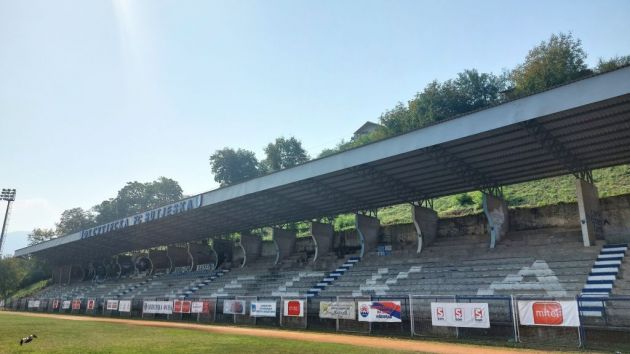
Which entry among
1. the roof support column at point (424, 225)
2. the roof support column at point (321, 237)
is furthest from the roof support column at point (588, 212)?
the roof support column at point (321, 237)

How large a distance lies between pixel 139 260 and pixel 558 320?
55005 millimetres

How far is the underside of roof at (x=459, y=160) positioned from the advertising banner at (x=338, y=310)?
292 inches

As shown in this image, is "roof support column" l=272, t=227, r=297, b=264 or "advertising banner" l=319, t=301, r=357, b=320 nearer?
"advertising banner" l=319, t=301, r=357, b=320

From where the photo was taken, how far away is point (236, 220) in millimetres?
39312

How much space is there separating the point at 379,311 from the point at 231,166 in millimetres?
69422

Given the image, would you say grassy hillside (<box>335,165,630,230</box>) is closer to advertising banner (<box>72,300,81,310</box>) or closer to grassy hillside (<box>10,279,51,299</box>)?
advertising banner (<box>72,300,81,310</box>)

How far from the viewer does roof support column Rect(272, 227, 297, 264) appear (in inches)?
1540

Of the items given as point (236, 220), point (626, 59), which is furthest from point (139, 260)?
point (626, 59)

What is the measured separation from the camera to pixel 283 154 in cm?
8756

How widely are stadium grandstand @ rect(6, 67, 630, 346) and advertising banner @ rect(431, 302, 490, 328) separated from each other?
52cm

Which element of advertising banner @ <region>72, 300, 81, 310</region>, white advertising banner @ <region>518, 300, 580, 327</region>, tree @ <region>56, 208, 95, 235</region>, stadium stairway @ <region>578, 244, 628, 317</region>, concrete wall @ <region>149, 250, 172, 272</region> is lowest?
advertising banner @ <region>72, 300, 81, 310</region>

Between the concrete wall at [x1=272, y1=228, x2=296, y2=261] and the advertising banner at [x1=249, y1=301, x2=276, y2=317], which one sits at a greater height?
the concrete wall at [x1=272, y1=228, x2=296, y2=261]

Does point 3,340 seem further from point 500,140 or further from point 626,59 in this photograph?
point 626,59

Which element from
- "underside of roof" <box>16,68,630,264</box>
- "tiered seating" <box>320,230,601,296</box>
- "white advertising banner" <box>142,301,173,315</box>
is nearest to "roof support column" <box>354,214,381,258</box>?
"underside of roof" <box>16,68,630,264</box>
